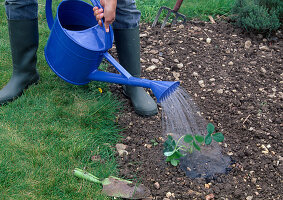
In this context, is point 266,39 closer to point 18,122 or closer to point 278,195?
point 278,195

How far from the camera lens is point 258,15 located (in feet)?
11.3

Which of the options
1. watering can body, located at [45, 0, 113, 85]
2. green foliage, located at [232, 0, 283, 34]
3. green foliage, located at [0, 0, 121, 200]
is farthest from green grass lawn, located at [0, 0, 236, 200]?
green foliage, located at [232, 0, 283, 34]

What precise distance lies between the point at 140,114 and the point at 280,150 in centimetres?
94

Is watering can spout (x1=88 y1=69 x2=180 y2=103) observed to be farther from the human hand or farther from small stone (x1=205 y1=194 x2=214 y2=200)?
small stone (x1=205 y1=194 x2=214 y2=200)

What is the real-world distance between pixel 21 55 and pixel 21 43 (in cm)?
9

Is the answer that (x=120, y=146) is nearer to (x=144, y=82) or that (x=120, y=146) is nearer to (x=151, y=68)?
(x=144, y=82)

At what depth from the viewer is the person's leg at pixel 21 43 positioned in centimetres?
245

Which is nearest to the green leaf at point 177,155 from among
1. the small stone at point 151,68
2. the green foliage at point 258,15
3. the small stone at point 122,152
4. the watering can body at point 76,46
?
the small stone at point 122,152

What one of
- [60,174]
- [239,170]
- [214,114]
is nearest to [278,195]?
[239,170]

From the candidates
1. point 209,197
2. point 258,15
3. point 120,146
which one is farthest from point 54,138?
point 258,15

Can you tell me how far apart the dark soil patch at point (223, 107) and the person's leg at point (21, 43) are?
0.67 m

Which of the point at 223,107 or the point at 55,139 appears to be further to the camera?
the point at 223,107

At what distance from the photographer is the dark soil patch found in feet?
6.83

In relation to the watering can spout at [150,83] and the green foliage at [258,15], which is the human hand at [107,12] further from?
the green foliage at [258,15]
